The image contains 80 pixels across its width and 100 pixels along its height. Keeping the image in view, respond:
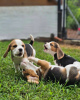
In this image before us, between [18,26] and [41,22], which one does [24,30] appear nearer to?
[18,26]

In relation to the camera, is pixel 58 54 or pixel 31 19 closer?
pixel 58 54

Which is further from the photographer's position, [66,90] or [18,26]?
[18,26]

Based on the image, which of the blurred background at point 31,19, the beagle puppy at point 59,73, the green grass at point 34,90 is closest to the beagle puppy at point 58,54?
the beagle puppy at point 59,73

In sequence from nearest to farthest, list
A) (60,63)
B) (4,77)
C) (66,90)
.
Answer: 1. (66,90)
2. (4,77)
3. (60,63)

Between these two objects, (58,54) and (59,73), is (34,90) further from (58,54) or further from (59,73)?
Result: (58,54)

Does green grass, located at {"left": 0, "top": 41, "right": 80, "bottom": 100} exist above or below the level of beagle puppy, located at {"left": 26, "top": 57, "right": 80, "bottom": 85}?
below

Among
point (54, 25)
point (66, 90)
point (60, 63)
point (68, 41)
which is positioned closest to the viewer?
point (66, 90)

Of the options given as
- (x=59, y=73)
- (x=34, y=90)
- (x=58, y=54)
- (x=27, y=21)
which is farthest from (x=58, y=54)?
(x=27, y=21)

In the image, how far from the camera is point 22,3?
11898 millimetres

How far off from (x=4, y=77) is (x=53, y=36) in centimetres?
788

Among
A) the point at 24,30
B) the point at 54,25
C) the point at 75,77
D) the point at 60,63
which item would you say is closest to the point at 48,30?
the point at 54,25

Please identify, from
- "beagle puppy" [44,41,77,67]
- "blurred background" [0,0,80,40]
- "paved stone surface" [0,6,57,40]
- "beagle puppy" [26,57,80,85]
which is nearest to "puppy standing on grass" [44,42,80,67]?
"beagle puppy" [44,41,77,67]

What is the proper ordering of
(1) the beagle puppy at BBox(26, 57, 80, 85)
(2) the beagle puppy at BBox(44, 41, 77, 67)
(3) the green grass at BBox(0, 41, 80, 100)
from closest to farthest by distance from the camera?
1. (3) the green grass at BBox(0, 41, 80, 100)
2. (1) the beagle puppy at BBox(26, 57, 80, 85)
3. (2) the beagle puppy at BBox(44, 41, 77, 67)

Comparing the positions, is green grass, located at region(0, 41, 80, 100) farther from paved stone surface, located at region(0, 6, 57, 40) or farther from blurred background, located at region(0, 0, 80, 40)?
paved stone surface, located at region(0, 6, 57, 40)
